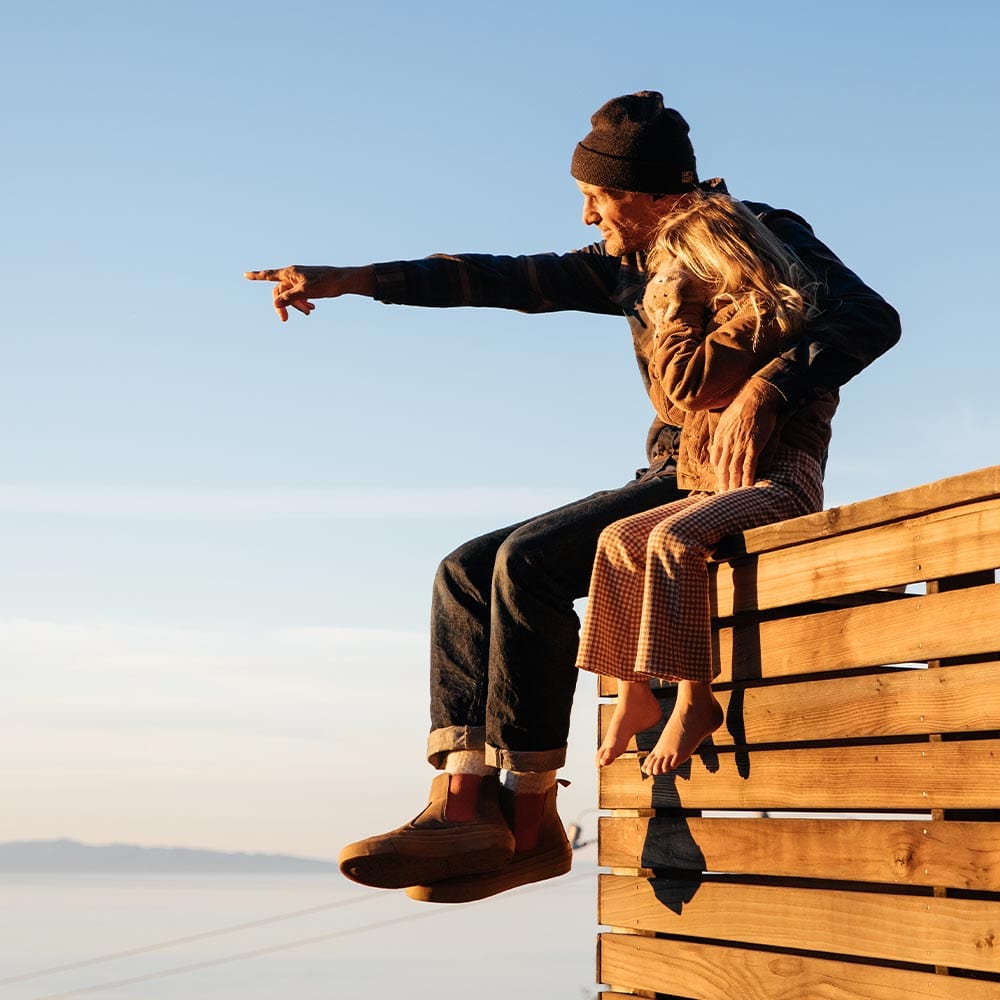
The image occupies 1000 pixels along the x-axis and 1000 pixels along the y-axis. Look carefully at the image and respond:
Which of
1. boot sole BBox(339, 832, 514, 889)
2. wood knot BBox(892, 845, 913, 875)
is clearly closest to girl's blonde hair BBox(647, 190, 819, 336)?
wood knot BBox(892, 845, 913, 875)

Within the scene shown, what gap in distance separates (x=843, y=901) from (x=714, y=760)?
0.76 meters

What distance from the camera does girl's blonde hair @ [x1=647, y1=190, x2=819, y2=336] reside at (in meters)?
5.28

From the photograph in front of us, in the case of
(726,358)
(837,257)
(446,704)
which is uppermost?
(837,257)

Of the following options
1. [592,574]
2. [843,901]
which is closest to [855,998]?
[843,901]

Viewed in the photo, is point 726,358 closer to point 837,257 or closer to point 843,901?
point 837,257

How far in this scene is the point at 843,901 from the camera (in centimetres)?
455

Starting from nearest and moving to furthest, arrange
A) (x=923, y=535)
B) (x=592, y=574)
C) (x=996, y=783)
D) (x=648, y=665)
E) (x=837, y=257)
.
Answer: (x=996, y=783) → (x=923, y=535) → (x=648, y=665) → (x=592, y=574) → (x=837, y=257)

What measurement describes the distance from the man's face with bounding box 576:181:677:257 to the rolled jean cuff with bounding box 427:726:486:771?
6.44ft

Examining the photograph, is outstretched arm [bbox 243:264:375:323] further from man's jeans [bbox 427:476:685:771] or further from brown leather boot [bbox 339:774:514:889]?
brown leather boot [bbox 339:774:514:889]

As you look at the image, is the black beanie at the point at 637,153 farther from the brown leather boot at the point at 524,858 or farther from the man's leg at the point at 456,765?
the brown leather boot at the point at 524,858

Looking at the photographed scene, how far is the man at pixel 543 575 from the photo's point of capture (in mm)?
5227

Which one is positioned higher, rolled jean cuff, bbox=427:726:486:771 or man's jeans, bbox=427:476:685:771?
man's jeans, bbox=427:476:685:771

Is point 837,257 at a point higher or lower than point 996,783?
higher

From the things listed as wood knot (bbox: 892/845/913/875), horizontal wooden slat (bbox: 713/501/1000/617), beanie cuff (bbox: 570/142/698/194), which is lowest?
wood knot (bbox: 892/845/913/875)
